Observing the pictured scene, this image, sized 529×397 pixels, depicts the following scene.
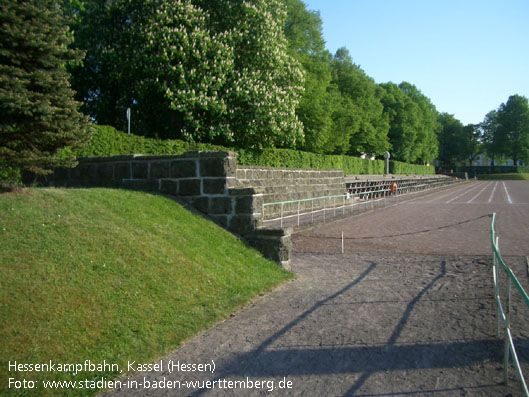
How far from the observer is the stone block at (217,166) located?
8.09 metres

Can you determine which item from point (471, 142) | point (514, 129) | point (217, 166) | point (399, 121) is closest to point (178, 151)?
point (217, 166)

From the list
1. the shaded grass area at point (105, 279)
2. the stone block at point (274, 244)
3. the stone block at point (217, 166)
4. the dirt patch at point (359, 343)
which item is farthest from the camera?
the stone block at point (217, 166)

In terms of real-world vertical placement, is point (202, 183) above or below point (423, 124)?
below

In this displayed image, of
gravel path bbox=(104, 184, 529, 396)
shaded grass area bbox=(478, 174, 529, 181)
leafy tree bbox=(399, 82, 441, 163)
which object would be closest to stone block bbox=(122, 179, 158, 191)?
gravel path bbox=(104, 184, 529, 396)

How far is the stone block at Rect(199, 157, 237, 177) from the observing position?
809cm

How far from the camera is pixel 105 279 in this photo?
4.87 m

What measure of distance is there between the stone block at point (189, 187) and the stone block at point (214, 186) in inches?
5.3

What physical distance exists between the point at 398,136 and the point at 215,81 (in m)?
57.4

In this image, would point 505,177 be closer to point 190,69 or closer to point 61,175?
point 190,69

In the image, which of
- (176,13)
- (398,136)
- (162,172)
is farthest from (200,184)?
(398,136)

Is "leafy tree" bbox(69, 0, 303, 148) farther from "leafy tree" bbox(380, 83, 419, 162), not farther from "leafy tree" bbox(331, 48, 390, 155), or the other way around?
"leafy tree" bbox(380, 83, 419, 162)

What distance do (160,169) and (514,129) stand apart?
109025 mm

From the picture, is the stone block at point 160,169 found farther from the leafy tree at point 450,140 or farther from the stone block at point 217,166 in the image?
the leafy tree at point 450,140

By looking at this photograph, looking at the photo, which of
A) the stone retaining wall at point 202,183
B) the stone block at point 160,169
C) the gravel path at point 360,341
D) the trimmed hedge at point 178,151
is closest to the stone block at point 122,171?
the stone retaining wall at point 202,183
